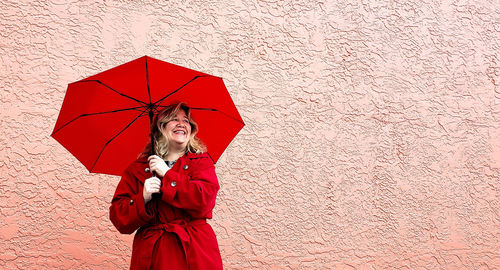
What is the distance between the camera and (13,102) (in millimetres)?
3838

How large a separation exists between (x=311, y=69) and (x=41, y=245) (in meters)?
2.60

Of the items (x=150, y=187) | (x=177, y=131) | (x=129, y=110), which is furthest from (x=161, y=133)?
(x=150, y=187)

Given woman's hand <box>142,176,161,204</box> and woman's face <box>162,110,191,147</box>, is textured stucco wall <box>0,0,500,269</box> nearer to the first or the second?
woman's face <box>162,110,191,147</box>

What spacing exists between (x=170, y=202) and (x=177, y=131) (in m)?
0.44

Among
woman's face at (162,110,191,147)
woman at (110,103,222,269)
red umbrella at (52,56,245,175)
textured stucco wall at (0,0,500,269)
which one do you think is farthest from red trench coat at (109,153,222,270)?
textured stucco wall at (0,0,500,269)

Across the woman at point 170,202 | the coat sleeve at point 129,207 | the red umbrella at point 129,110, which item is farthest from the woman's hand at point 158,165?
the red umbrella at point 129,110

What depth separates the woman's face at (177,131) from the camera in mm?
2693

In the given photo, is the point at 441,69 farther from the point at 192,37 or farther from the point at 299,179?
the point at 192,37

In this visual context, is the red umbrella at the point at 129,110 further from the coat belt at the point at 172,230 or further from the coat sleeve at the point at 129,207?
the coat belt at the point at 172,230

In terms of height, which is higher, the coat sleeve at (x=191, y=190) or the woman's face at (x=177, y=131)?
the woman's face at (x=177, y=131)

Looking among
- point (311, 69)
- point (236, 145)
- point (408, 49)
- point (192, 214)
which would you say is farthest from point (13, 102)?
point (408, 49)

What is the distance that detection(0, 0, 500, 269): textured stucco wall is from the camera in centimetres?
381

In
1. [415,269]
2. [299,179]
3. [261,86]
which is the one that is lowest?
[415,269]

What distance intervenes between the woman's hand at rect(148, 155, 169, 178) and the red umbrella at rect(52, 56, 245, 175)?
36 centimetres
